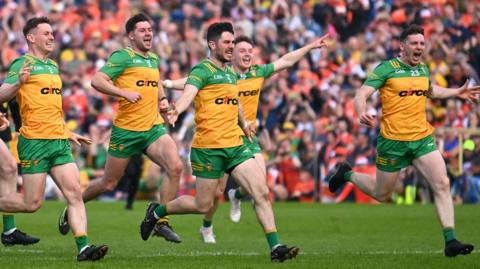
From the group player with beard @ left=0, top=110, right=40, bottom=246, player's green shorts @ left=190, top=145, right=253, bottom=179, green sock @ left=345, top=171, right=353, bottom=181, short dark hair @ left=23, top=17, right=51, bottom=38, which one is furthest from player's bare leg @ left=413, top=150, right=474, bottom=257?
player with beard @ left=0, top=110, right=40, bottom=246

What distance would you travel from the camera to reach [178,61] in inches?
1307

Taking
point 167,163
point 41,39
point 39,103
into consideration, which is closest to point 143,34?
point 167,163

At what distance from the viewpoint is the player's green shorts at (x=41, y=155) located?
14.3 metres

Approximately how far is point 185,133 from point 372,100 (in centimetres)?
466

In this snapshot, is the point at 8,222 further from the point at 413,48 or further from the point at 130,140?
the point at 413,48

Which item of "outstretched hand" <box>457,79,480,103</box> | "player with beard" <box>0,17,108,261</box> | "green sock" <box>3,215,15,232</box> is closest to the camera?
"player with beard" <box>0,17,108,261</box>

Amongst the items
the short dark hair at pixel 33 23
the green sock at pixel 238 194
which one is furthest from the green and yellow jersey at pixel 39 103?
the green sock at pixel 238 194

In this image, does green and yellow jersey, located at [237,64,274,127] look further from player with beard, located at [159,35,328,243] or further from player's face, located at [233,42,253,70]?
player's face, located at [233,42,253,70]

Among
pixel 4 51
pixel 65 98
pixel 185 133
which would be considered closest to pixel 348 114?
pixel 185 133

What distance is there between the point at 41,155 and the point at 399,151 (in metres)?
4.61

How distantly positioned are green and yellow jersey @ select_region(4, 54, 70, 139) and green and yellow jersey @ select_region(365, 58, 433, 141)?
159 inches

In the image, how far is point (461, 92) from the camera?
52.3 ft

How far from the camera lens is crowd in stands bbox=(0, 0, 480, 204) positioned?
28.6 meters

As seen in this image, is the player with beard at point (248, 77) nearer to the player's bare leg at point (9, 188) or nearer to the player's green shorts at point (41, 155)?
A: the player's bare leg at point (9, 188)
